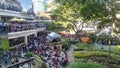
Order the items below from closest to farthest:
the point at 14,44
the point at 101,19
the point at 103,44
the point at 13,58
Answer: the point at 101,19 → the point at 13,58 → the point at 14,44 → the point at 103,44

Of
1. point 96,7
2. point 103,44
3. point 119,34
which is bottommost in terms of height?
point 103,44

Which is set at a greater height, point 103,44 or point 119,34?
point 119,34

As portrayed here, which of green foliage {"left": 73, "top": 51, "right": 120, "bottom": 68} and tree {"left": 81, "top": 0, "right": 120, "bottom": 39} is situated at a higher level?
tree {"left": 81, "top": 0, "right": 120, "bottom": 39}

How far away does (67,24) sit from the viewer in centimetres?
4825

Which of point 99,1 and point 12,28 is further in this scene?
point 12,28

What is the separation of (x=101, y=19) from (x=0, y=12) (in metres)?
21.4

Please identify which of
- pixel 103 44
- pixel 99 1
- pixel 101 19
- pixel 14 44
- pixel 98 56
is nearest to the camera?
pixel 99 1

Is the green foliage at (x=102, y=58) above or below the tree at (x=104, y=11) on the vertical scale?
below

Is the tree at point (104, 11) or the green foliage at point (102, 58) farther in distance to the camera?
the green foliage at point (102, 58)

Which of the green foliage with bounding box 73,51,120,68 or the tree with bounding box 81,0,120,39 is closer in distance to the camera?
the tree with bounding box 81,0,120,39

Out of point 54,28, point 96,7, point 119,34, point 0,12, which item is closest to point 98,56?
point 119,34

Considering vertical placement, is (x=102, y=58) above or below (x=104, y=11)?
below

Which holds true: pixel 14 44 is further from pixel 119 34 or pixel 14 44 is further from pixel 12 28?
pixel 119 34

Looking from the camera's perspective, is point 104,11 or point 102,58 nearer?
point 104,11
